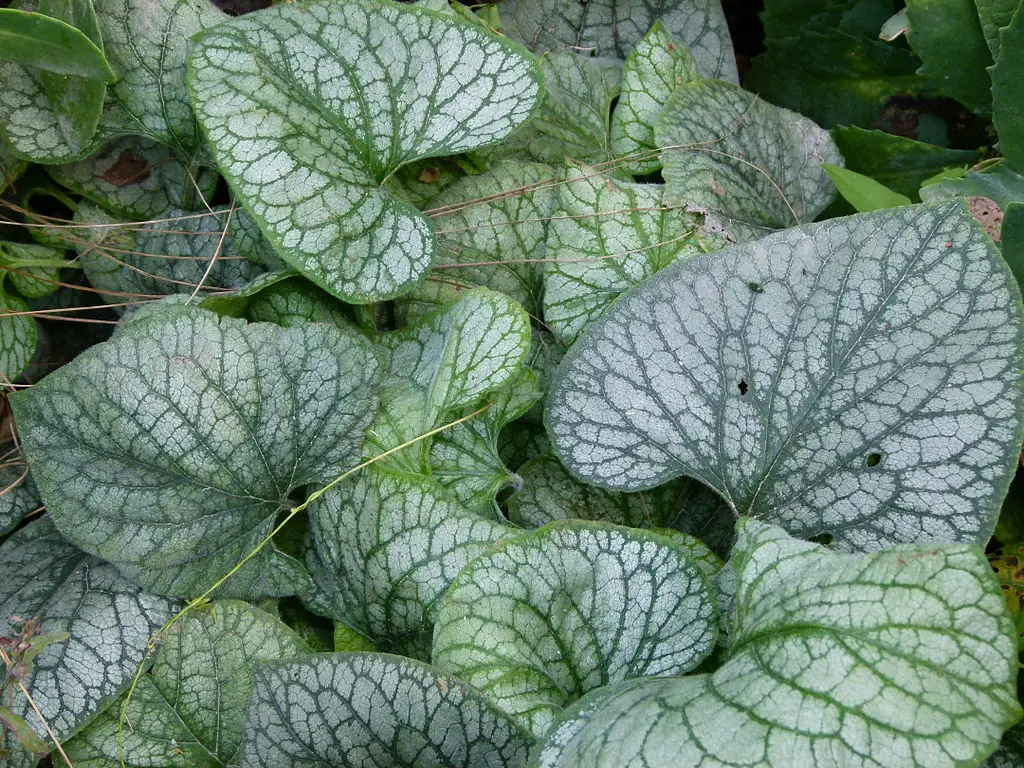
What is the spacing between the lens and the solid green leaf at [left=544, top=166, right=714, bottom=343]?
116 cm

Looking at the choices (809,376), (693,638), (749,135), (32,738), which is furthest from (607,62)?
(32,738)

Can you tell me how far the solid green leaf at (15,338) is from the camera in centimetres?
117

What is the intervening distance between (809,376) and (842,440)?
0.07 meters

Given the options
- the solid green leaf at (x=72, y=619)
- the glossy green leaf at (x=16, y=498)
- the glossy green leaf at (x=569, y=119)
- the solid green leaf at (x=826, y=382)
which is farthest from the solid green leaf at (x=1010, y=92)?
the glossy green leaf at (x=16, y=498)

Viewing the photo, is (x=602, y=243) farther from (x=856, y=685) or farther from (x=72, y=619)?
(x=72, y=619)

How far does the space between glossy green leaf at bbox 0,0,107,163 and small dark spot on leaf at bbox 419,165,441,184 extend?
0.41 m

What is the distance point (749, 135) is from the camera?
4.26 feet

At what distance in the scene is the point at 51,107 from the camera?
1.18 meters

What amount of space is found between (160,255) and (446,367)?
17.8 inches

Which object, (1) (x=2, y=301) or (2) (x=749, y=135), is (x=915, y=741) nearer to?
(2) (x=749, y=135)

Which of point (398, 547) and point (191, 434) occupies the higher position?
point (191, 434)

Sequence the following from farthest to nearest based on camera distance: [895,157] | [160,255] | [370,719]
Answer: [895,157], [160,255], [370,719]

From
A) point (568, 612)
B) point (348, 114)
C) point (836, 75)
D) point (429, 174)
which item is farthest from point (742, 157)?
point (568, 612)

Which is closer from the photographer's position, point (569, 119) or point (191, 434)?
point (191, 434)
